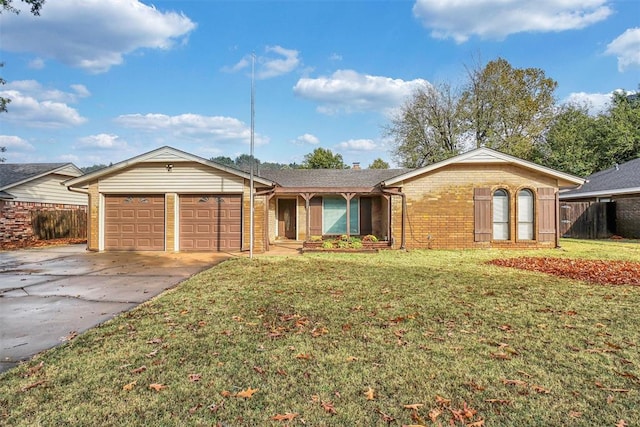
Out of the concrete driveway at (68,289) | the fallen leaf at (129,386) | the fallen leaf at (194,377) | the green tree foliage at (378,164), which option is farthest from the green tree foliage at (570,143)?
the fallen leaf at (129,386)

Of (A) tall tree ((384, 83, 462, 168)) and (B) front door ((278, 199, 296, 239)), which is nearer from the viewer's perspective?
(B) front door ((278, 199, 296, 239))

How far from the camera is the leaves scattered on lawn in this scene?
7.03 m

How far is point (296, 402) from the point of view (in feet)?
8.52

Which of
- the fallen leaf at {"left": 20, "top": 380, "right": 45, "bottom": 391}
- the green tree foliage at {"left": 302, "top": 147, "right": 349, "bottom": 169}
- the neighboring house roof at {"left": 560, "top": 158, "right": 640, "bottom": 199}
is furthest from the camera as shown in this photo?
the green tree foliage at {"left": 302, "top": 147, "right": 349, "bottom": 169}

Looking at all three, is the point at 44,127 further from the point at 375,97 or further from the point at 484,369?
the point at 484,369

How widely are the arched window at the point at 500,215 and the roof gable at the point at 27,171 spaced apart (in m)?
21.3

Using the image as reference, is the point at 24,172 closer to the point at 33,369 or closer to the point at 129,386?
the point at 33,369

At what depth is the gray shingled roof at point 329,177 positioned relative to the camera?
17688 millimetres

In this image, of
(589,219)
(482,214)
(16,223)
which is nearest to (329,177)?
(482,214)

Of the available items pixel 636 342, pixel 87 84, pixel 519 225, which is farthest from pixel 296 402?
pixel 87 84

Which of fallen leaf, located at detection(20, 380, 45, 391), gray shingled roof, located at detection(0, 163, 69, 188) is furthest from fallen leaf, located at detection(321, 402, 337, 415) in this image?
gray shingled roof, located at detection(0, 163, 69, 188)

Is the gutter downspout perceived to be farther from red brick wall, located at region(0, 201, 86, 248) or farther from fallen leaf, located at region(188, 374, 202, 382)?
red brick wall, located at region(0, 201, 86, 248)

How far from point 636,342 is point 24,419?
5.58 meters

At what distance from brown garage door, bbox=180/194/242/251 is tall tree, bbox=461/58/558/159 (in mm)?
22536
